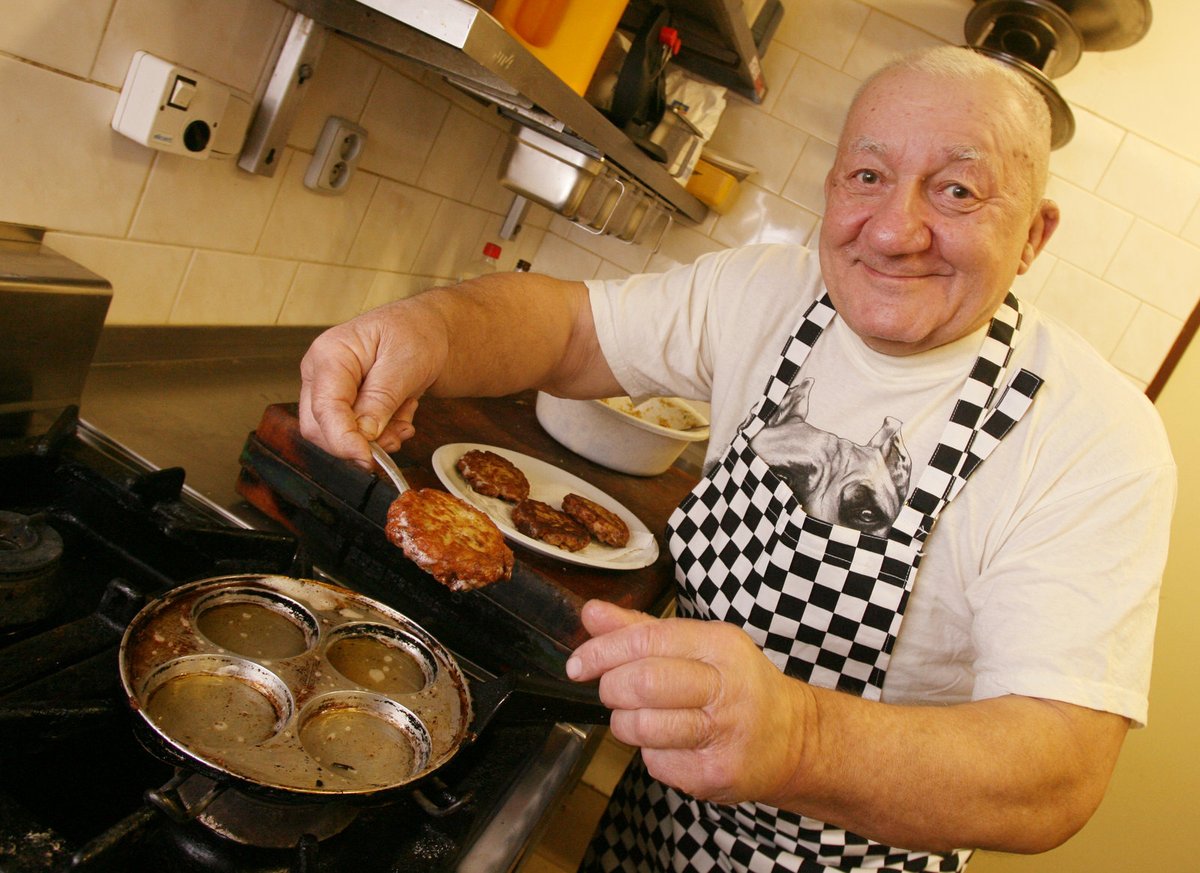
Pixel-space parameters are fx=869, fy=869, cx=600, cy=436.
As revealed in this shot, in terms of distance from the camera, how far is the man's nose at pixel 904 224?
3.24 feet

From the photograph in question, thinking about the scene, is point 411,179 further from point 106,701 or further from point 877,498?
point 106,701

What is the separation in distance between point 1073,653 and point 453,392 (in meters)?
0.81

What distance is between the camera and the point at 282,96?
1241 mm

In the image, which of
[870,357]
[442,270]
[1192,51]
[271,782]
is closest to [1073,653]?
[870,357]

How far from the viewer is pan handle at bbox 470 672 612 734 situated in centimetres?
78

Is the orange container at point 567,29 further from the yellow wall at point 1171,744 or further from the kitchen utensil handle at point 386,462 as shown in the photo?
the yellow wall at point 1171,744

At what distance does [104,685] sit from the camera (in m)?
0.70

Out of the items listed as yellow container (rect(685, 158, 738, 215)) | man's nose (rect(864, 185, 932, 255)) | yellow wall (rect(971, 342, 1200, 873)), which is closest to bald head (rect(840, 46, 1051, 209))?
man's nose (rect(864, 185, 932, 255))

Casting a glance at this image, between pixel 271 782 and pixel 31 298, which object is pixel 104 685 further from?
pixel 31 298

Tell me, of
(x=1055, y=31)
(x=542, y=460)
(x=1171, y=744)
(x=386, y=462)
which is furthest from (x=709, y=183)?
(x=1171, y=744)

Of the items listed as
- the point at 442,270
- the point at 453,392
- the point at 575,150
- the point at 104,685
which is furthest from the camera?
the point at 442,270

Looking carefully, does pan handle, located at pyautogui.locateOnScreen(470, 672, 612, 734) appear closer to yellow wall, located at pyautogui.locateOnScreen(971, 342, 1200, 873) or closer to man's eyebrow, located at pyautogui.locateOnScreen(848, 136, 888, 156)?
man's eyebrow, located at pyautogui.locateOnScreen(848, 136, 888, 156)

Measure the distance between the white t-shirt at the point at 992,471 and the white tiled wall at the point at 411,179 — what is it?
553 millimetres

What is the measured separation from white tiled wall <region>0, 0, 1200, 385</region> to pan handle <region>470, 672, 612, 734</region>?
773 mm
